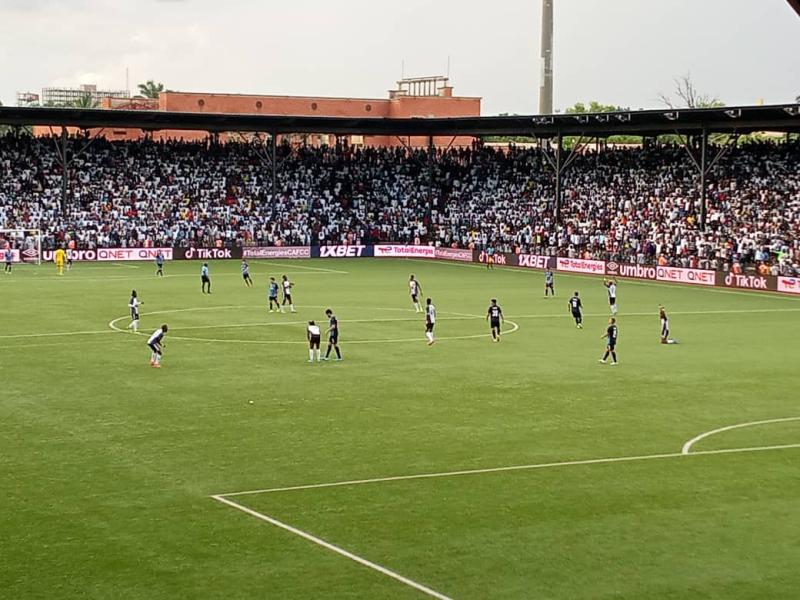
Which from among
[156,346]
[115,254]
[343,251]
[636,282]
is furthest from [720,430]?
[343,251]

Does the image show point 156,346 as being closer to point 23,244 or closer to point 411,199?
point 23,244

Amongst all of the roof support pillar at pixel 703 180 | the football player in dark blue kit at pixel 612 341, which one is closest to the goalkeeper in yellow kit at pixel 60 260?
the roof support pillar at pixel 703 180

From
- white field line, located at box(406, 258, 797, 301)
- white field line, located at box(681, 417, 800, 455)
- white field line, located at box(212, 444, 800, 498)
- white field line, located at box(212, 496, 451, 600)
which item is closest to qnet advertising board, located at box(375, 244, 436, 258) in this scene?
white field line, located at box(406, 258, 797, 301)

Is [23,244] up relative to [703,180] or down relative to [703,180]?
down

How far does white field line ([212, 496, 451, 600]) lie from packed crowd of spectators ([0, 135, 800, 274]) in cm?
4978

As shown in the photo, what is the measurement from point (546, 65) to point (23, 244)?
157ft

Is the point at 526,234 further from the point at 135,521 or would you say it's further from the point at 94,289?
the point at 135,521

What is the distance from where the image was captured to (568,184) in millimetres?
85750

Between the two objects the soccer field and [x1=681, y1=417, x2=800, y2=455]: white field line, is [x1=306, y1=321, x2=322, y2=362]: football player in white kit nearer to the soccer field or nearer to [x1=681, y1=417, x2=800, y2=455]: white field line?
the soccer field

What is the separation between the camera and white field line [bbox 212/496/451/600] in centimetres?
1541

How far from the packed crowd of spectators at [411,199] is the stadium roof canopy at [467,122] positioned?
3.19m

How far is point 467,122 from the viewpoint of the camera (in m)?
88.2

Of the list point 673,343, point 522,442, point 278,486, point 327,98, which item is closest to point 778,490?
Result: point 522,442

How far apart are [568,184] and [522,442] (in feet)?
207
